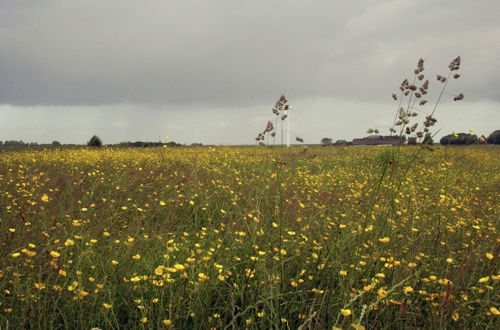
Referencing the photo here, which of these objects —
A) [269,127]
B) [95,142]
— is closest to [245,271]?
[269,127]

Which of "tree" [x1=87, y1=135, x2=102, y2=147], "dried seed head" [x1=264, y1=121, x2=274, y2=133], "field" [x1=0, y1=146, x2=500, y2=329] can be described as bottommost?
"field" [x1=0, y1=146, x2=500, y2=329]

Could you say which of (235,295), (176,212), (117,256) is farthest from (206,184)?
(235,295)

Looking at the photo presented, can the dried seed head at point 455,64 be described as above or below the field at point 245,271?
above

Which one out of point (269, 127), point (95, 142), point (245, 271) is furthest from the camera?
point (95, 142)

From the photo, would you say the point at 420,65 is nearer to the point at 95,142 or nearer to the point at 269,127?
the point at 269,127

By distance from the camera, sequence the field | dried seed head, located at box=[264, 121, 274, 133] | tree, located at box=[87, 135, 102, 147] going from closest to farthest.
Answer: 1. the field
2. dried seed head, located at box=[264, 121, 274, 133]
3. tree, located at box=[87, 135, 102, 147]

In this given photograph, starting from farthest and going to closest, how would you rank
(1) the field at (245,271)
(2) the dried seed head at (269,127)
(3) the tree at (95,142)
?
(3) the tree at (95,142)
(2) the dried seed head at (269,127)
(1) the field at (245,271)

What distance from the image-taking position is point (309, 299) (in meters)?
2.28

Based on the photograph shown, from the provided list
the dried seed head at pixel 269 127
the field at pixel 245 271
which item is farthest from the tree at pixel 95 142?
the dried seed head at pixel 269 127

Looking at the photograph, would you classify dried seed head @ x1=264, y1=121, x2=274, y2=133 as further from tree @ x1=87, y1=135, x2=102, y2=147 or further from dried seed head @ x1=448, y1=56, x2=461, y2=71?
tree @ x1=87, y1=135, x2=102, y2=147

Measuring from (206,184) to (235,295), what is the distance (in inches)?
151

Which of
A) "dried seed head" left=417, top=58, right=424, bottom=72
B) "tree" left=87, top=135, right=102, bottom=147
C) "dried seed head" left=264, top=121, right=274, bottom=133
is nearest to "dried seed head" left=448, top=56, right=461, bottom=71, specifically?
"dried seed head" left=417, top=58, right=424, bottom=72

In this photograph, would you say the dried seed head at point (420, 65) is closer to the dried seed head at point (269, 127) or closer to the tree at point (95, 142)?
the dried seed head at point (269, 127)

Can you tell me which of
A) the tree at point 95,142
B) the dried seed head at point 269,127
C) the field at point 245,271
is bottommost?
the field at point 245,271
